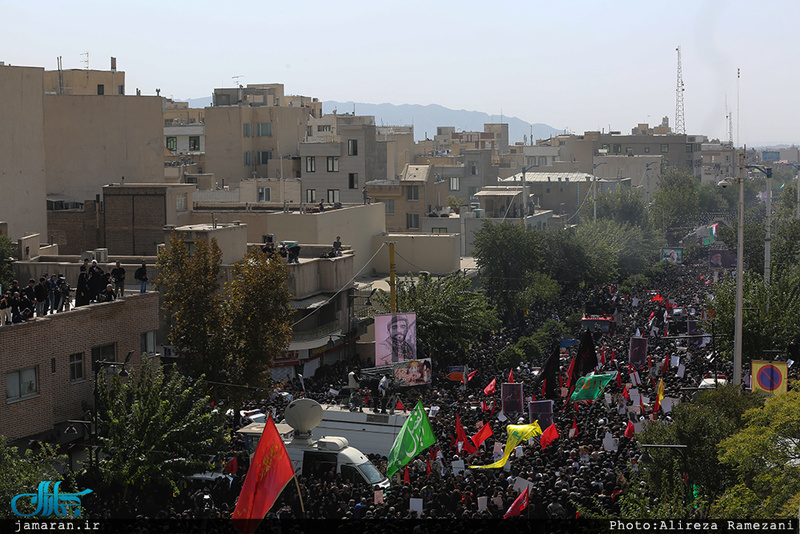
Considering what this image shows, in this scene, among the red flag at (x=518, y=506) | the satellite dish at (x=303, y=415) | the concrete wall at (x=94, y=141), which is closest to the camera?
the red flag at (x=518, y=506)

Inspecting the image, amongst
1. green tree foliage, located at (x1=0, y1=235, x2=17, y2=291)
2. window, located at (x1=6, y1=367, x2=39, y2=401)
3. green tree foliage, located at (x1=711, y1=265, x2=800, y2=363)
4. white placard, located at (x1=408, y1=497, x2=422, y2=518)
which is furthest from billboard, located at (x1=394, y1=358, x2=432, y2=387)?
white placard, located at (x1=408, y1=497, x2=422, y2=518)

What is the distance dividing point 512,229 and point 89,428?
3654cm

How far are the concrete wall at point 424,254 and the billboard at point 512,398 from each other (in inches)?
1084

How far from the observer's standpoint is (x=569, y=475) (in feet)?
74.4

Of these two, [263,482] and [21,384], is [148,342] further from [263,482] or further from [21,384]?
[263,482]

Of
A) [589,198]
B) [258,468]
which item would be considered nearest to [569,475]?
[258,468]

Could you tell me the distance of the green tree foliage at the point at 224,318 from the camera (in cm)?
2855

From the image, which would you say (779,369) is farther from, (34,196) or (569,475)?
(34,196)

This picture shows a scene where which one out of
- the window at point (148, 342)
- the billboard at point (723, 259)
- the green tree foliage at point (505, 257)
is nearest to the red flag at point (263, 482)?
the window at point (148, 342)

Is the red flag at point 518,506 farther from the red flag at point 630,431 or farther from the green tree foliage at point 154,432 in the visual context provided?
the green tree foliage at point 154,432

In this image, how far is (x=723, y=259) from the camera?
66812 mm

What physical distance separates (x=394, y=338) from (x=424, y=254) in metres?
22.3

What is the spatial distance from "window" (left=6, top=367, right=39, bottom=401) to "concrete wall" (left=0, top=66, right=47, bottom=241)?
2977 centimetres

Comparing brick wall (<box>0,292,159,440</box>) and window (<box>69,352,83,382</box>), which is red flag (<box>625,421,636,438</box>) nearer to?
brick wall (<box>0,292,159,440</box>)
